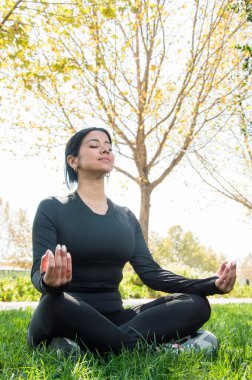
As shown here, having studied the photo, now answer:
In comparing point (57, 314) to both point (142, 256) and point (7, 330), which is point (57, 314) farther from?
point (7, 330)

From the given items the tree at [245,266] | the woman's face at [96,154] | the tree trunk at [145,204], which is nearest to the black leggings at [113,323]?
the woman's face at [96,154]

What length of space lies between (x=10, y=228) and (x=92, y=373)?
35.5 meters

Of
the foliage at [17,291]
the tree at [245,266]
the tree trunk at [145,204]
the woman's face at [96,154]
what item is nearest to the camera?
the woman's face at [96,154]

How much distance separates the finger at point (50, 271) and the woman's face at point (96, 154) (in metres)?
1.17

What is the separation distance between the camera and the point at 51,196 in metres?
3.45

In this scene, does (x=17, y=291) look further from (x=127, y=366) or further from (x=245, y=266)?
(x=245, y=266)

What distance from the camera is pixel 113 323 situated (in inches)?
119

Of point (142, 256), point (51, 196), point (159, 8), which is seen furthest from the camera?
point (159, 8)

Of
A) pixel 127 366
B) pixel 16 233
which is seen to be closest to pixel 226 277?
pixel 127 366

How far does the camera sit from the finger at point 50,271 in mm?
2379

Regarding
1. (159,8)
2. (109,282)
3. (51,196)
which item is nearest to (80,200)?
(51,196)

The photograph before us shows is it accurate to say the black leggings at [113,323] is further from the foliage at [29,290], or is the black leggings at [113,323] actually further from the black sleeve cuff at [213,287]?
the foliage at [29,290]

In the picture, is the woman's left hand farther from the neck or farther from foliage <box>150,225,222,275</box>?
foliage <box>150,225,222,275</box>

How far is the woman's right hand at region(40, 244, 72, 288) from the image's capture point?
237 cm
